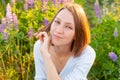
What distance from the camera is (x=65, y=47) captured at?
2.85m

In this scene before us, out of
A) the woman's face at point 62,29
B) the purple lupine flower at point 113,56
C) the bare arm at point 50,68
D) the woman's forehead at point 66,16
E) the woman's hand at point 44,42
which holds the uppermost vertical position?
the woman's forehead at point 66,16

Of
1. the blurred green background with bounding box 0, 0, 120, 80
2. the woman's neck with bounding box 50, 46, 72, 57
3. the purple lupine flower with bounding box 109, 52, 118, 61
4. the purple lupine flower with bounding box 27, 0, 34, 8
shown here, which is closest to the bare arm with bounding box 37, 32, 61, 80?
the woman's neck with bounding box 50, 46, 72, 57

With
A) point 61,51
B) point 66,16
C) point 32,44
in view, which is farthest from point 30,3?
point 66,16

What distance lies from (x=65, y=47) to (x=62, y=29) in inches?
11.6

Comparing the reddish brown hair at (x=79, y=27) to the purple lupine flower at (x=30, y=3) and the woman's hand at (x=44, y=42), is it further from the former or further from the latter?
the purple lupine flower at (x=30, y=3)

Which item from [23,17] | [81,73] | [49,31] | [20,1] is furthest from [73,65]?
[20,1]

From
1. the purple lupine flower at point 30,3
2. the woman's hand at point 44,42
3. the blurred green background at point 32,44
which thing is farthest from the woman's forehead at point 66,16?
the purple lupine flower at point 30,3

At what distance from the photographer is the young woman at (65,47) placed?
2633 mm

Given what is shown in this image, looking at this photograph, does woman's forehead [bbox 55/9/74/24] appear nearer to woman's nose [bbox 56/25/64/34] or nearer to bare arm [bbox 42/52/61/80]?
woman's nose [bbox 56/25/64/34]

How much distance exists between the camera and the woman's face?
2590mm

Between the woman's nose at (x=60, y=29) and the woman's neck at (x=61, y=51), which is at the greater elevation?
the woman's nose at (x=60, y=29)

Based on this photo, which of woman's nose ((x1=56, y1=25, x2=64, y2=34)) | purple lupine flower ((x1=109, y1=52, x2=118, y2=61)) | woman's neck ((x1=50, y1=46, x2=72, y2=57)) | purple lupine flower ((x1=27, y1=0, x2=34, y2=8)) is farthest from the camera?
purple lupine flower ((x1=27, y1=0, x2=34, y2=8))

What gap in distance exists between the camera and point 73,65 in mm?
2877

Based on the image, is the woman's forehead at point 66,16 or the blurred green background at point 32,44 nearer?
the woman's forehead at point 66,16
